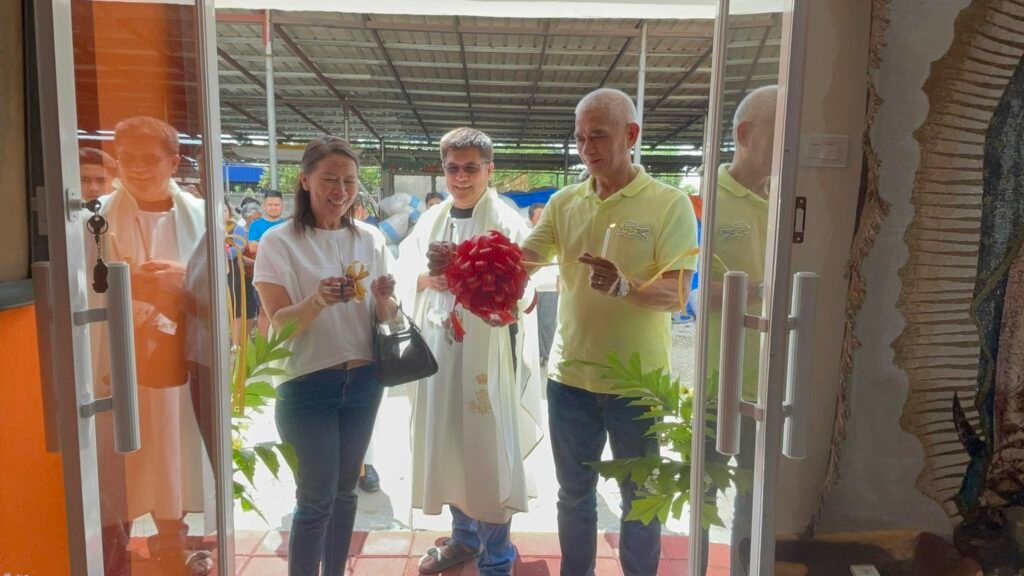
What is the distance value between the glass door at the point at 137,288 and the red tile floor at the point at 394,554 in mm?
777

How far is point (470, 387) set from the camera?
1791 millimetres

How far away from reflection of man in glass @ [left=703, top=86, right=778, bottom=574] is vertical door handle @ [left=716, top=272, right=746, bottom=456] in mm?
48

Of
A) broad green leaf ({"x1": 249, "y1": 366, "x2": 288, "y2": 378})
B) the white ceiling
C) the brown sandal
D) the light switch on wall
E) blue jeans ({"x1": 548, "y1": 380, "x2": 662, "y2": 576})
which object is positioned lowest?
the brown sandal

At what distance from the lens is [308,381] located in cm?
158

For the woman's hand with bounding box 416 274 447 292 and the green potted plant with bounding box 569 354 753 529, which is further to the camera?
the woman's hand with bounding box 416 274 447 292

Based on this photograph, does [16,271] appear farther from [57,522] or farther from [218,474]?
[218,474]

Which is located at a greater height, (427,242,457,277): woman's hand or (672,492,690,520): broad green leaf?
(427,242,457,277): woman's hand

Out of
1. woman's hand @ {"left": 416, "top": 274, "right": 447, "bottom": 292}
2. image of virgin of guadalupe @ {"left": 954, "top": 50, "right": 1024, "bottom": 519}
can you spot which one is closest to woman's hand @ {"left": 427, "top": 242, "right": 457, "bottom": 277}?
woman's hand @ {"left": 416, "top": 274, "right": 447, "bottom": 292}

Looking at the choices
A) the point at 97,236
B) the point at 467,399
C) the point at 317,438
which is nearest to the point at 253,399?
the point at 317,438

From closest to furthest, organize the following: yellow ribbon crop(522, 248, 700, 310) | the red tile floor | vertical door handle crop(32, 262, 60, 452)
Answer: vertical door handle crop(32, 262, 60, 452)
yellow ribbon crop(522, 248, 700, 310)
the red tile floor

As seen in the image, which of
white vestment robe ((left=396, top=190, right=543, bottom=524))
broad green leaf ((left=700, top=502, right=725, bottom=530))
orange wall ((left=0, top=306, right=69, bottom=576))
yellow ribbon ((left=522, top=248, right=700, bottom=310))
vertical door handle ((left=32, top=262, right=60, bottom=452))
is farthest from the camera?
white vestment robe ((left=396, top=190, right=543, bottom=524))

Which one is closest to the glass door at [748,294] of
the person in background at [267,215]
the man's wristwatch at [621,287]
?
the man's wristwatch at [621,287]

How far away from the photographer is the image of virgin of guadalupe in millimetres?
1530

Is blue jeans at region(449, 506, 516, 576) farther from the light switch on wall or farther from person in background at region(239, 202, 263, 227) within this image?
the light switch on wall
